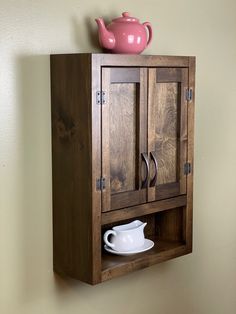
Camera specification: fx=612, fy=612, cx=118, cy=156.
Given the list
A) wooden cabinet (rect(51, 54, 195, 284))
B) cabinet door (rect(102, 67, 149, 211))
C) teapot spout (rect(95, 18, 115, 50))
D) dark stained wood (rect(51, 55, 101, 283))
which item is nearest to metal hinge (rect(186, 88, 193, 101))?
wooden cabinet (rect(51, 54, 195, 284))

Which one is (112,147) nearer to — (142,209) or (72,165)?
(72,165)

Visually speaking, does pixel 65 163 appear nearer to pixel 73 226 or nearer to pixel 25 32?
pixel 73 226

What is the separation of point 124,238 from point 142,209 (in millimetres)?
130

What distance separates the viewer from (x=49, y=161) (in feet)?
7.12

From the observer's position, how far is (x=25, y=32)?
205 centimetres

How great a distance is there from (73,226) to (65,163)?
0.22m

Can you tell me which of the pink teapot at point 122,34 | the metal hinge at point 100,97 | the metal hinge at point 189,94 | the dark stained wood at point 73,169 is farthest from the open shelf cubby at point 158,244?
the pink teapot at point 122,34

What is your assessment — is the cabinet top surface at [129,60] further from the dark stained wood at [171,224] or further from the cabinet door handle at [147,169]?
the dark stained wood at [171,224]

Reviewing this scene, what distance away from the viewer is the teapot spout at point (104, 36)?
2.14m

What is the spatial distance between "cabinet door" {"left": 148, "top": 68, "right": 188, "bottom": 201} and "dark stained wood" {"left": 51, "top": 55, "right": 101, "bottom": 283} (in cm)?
28

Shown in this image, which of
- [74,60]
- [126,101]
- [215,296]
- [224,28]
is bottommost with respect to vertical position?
[215,296]

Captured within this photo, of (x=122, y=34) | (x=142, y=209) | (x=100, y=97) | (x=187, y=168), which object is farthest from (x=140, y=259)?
(x=122, y=34)

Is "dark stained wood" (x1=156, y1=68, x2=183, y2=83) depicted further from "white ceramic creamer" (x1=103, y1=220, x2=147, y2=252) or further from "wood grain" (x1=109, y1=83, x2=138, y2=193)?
"white ceramic creamer" (x1=103, y1=220, x2=147, y2=252)

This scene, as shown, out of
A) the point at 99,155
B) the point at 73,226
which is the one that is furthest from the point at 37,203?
the point at 99,155
